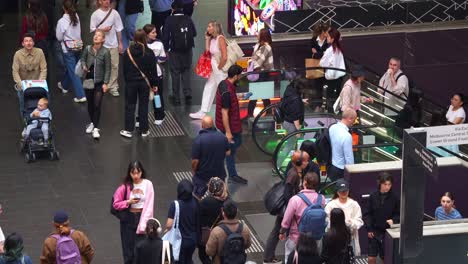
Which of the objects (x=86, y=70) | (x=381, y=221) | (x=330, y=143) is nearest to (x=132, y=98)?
(x=86, y=70)

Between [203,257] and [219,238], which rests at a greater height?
[219,238]

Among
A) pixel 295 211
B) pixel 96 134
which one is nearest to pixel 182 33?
pixel 96 134

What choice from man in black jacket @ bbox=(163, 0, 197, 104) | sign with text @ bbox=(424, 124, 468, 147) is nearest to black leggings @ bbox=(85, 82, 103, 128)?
man in black jacket @ bbox=(163, 0, 197, 104)

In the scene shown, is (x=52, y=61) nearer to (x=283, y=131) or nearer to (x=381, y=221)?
(x=283, y=131)

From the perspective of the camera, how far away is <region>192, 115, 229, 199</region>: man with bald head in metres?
15.8

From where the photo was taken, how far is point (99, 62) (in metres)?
18.9

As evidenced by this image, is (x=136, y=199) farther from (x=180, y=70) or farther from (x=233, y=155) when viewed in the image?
(x=180, y=70)

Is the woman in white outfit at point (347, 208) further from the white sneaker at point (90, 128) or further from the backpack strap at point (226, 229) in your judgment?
the white sneaker at point (90, 128)

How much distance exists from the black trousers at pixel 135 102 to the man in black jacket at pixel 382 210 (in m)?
5.82

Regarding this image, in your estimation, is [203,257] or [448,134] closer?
[448,134]

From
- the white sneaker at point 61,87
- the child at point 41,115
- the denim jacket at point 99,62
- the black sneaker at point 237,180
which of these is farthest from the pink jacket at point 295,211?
the white sneaker at point 61,87

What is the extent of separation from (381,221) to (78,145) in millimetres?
6682

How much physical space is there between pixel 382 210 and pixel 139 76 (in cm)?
603

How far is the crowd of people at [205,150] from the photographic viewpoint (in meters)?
13.3
